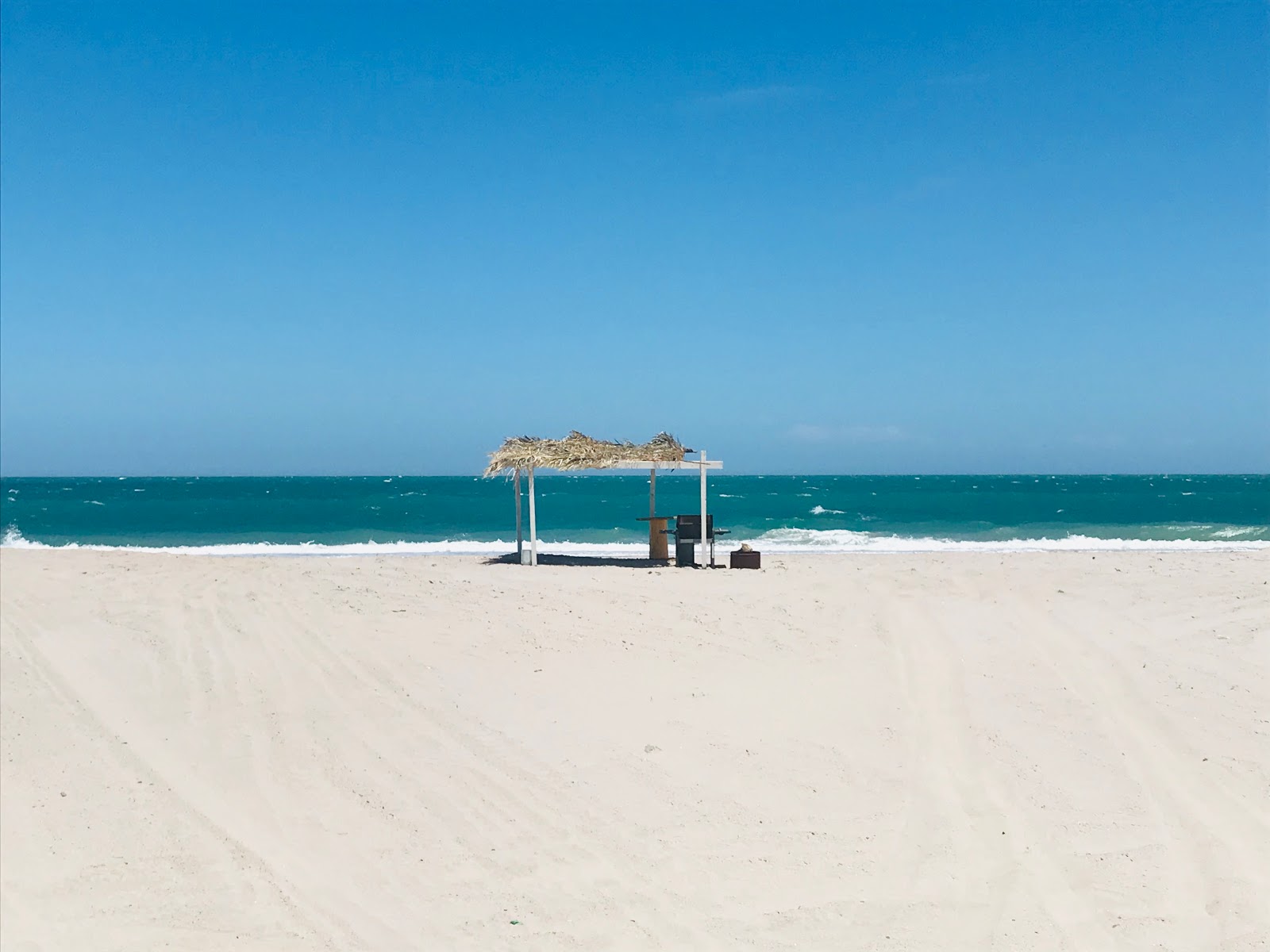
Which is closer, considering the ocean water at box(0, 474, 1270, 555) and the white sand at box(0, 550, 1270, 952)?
the white sand at box(0, 550, 1270, 952)

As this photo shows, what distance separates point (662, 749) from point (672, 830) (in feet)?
3.43

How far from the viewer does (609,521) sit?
3384 cm

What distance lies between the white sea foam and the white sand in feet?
33.4

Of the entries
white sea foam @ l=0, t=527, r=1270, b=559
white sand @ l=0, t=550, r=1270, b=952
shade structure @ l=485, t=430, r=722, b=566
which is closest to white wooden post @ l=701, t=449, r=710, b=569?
shade structure @ l=485, t=430, r=722, b=566

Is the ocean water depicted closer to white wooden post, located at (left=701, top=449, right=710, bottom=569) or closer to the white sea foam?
the white sea foam

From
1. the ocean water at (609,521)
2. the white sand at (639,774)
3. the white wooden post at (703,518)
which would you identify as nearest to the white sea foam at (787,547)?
the ocean water at (609,521)

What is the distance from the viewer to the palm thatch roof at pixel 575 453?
14.2 metres

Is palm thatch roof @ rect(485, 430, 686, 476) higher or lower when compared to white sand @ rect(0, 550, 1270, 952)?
higher

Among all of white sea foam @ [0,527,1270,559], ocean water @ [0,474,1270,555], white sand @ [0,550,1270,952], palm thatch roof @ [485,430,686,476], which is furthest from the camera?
ocean water @ [0,474,1270,555]

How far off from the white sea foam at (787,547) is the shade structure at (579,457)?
4.28m

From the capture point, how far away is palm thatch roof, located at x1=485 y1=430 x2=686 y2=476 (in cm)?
1425

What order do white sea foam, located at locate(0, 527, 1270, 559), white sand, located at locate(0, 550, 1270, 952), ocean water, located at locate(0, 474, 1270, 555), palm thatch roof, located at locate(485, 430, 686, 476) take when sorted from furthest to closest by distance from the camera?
ocean water, located at locate(0, 474, 1270, 555) → white sea foam, located at locate(0, 527, 1270, 559) → palm thatch roof, located at locate(485, 430, 686, 476) → white sand, located at locate(0, 550, 1270, 952)

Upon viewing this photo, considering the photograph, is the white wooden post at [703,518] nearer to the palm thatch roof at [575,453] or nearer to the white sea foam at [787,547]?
the palm thatch roof at [575,453]

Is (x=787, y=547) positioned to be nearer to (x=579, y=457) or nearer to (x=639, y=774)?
(x=579, y=457)
